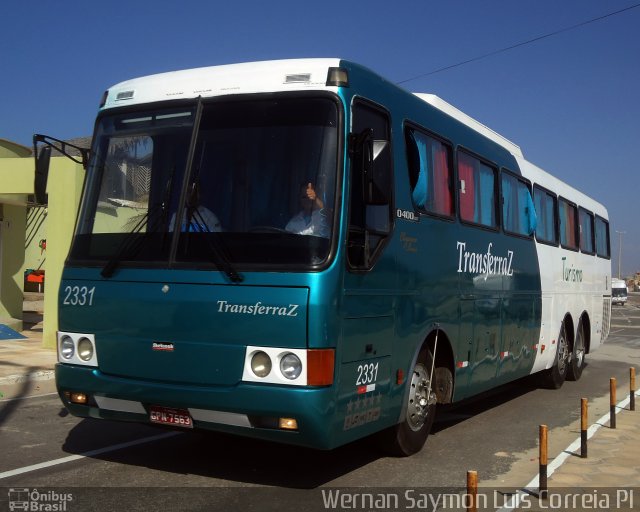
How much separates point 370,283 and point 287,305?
95 cm

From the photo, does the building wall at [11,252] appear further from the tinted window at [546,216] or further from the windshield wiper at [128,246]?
the windshield wiper at [128,246]

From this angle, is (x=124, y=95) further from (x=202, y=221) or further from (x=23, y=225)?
(x=23, y=225)

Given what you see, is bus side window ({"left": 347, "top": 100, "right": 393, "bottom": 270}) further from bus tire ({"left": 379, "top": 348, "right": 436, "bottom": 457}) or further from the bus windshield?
bus tire ({"left": 379, "top": 348, "right": 436, "bottom": 457})

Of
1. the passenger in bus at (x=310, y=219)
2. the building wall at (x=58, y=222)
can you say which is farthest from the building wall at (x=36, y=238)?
the passenger in bus at (x=310, y=219)

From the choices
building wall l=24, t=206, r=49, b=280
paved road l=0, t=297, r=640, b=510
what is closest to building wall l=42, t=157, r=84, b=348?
paved road l=0, t=297, r=640, b=510

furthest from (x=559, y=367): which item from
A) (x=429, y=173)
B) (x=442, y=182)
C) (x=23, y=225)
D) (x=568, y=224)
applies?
(x=23, y=225)

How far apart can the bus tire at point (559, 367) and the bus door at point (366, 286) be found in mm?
7241

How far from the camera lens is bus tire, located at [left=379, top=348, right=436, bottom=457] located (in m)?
7.07

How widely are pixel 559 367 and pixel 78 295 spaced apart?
30.5ft

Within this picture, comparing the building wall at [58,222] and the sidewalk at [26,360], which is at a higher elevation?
the building wall at [58,222]

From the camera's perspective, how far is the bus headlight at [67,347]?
631 cm

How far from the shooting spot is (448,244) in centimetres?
791

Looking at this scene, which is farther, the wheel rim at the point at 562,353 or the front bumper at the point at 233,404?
the wheel rim at the point at 562,353

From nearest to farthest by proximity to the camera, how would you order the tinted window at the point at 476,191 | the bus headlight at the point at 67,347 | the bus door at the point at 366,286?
1. the bus door at the point at 366,286
2. the bus headlight at the point at 67,347
3. the tinted window at the point at 476,191
